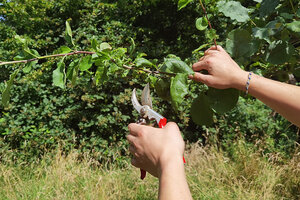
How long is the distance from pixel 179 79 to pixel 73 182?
2.32 metres

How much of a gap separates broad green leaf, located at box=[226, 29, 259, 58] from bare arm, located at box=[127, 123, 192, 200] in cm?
45

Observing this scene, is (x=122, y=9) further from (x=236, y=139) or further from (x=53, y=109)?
(x=236, y=139)

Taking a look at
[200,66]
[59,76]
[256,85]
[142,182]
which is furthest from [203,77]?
[142,182]

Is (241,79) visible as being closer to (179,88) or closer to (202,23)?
(179,88)

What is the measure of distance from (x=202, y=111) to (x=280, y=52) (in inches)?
15.3

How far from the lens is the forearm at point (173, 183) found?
68cm

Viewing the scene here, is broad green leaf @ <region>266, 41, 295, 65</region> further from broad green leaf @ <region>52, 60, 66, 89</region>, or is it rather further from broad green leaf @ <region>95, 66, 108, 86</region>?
broad green leaf @ <region>52, 60, 66, 89</region>

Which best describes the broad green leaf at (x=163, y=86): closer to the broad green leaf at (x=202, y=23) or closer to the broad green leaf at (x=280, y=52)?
the broad green leaf at (x=202, y=23)

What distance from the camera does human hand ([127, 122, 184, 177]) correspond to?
2.42 ft

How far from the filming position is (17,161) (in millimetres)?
3121

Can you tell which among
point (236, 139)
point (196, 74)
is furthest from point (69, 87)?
point (196, 74)

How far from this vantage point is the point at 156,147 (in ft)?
2.54

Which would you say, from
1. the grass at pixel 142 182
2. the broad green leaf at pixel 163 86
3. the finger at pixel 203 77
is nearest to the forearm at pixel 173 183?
the finger at pixel 203 77

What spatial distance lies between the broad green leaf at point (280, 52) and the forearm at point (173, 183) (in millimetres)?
626
